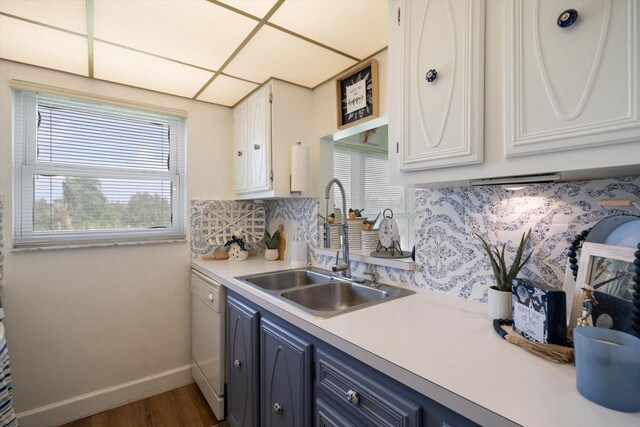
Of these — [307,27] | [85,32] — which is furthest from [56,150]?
[307,27]

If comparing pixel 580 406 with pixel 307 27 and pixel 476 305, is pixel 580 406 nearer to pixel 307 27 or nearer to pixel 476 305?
pixel 476 305

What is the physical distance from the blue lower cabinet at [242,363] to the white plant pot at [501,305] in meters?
1.02

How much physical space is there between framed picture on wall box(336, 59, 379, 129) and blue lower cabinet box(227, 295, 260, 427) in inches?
48.5

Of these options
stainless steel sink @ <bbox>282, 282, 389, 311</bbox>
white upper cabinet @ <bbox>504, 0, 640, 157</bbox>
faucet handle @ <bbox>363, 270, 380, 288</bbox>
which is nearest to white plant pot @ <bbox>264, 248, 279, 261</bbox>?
stainless steel sink @ <bbox>282, 282, 389, 311</bbox>

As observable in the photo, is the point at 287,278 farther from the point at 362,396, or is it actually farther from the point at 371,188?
the point at 371,188

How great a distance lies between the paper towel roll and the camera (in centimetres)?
198

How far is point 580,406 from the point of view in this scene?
0.59 metres

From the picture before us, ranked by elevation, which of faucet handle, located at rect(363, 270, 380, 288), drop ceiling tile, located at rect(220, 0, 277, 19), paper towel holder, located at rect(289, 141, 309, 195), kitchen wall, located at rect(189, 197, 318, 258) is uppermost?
drop ceiling tile, located at rect(220, 0, 277, 19)

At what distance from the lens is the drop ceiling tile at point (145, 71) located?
1.68 meters

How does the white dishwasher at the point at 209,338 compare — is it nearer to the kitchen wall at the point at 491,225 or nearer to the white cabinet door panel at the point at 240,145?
the white cabinet door panel at the point at 240,145

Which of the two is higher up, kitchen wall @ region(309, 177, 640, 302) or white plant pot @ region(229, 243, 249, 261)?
kitchen wall @ region(309, 177, 640, 302)

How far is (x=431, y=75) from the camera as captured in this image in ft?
3.34

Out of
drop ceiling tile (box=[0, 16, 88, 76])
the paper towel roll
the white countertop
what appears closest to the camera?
the white countertop

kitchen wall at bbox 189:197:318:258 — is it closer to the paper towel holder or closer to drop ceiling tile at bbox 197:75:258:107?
the paper towel holder
